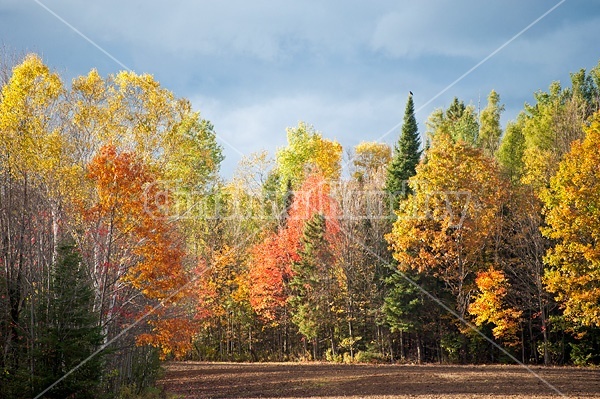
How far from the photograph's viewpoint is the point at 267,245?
4147 centimetres

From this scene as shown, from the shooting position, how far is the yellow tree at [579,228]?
85.3 feet

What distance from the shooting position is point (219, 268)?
42.9m

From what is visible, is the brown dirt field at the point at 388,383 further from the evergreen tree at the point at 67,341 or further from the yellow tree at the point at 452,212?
the evergreen tree at the point at 67,341

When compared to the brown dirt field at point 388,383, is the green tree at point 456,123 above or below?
above

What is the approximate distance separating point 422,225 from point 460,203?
237 cm

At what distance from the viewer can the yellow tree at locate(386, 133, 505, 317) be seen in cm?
3127

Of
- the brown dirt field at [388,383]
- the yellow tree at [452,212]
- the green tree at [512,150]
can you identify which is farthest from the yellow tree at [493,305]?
the green tree at [512,150]

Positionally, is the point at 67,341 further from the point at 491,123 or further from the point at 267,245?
the point at 491,123

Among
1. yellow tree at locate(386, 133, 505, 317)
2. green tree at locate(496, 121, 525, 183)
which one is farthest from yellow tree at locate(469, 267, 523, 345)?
green tree at locate(496, 121, 525, 183)

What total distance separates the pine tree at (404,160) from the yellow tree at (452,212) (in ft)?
26.7

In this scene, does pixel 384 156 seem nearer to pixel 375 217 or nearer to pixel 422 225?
pixel 375 217

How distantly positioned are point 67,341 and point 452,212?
74.7 ft

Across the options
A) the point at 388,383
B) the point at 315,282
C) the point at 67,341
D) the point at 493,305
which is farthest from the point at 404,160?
the point at 67,341

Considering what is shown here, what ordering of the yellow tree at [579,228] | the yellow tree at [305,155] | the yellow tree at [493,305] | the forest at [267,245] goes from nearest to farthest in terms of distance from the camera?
the forest at [267,245], the yellow tree at [579,228], the yellow tree at [493,305], the yellow tree at [305,155]
